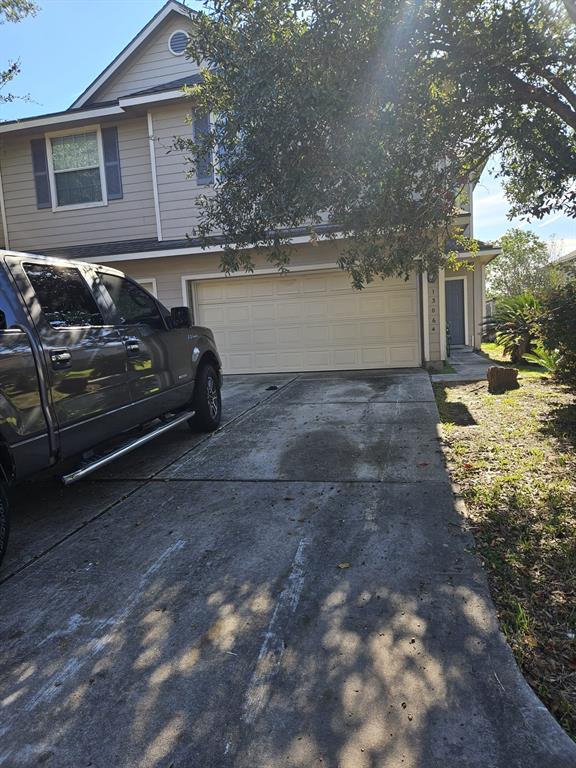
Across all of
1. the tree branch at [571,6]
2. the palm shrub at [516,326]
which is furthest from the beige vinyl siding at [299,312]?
the tree branch at [571,6]

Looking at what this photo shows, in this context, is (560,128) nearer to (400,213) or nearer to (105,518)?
(400,213)

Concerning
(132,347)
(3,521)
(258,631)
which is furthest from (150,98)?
(258,631)

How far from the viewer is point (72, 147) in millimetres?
12555

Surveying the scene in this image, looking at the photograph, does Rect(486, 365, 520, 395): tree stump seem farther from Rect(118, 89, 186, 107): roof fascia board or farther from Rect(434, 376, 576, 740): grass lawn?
Rect(118, 89, 186, 107): roof fascia board

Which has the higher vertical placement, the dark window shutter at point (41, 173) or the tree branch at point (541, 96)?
the dark window shutter at point (41, 173)

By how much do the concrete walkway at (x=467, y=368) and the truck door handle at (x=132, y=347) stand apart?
710cm

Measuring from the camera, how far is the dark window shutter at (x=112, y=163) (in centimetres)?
1241

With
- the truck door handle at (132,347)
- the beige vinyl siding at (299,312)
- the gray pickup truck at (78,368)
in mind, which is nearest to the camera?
the gray pickup truck at (78,368)

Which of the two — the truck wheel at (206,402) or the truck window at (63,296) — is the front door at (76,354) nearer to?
the truck window at (63,296)

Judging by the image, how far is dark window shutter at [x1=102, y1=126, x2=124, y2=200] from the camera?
12414mm

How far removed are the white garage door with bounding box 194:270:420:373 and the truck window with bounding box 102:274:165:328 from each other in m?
6.48

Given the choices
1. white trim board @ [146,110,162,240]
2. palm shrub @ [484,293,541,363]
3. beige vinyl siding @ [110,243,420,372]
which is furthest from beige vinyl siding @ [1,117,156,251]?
palm shrub @ [484,293,541,363]

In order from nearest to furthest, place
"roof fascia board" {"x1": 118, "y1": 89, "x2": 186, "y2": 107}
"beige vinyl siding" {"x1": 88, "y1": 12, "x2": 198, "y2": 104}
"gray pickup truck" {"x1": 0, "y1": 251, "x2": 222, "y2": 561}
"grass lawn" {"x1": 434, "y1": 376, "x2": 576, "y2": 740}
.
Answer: "grass lawn" {"x1": 434, "y1": 376, "x2": 576, "y2": 740}
"gray pickup truck" {"x1": 0, "y1": 251, "x2": 222, "y2": 561}
"roof fascia board" {"x1": 118, "y1": 89, "x2": 186, "y2": 107}
"beige vinyl siding" {"x1": 88, "y1": 12, "x2": 198, "y2": 104}

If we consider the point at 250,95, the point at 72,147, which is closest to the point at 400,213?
the point at 250,95
